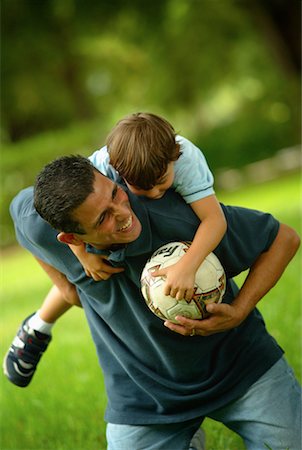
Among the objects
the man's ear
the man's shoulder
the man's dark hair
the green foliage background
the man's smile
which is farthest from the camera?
the green foliage background

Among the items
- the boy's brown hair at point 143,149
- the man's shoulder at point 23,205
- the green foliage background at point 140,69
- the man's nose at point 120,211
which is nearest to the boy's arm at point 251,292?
the man's nose at point 120,211

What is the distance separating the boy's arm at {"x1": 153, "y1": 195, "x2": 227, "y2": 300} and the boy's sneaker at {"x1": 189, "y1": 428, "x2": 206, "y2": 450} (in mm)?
930

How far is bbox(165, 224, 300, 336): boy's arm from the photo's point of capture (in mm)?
3645

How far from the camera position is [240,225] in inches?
152

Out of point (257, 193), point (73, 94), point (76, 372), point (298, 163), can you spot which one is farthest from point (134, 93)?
point (76, 372)

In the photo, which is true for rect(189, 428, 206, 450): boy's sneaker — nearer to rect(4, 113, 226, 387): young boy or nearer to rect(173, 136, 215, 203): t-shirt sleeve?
rect(4, 113, 226, 387): young boy

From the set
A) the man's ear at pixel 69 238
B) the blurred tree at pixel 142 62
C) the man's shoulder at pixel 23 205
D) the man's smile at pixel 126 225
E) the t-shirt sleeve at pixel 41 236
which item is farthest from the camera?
the blurred tree at pixel 142 62

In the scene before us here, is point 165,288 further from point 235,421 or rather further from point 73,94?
point 73,94

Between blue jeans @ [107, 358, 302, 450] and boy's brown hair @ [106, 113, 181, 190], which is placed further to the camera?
blue jeans @ [107, 358, 302, 450]

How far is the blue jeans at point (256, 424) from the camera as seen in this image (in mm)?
3932

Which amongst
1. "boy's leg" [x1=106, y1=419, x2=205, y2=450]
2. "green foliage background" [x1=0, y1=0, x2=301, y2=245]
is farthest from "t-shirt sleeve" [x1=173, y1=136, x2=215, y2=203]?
"green foliage background" [x1=0, y1=0, x2=301, y2=245]

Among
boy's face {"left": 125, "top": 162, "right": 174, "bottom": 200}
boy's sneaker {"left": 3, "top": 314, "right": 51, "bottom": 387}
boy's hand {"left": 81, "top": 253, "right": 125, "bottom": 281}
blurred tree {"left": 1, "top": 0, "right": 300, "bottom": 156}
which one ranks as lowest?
blurred tree {"left": 1, "top": 0, "right": 300, "bottom": 156}

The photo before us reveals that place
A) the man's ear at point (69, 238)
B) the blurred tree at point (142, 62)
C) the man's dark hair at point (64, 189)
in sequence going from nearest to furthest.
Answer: the man's dark hair at point (64, 189)
the man's ear at point (69, 238)
the blurred tree at point (142, 62)

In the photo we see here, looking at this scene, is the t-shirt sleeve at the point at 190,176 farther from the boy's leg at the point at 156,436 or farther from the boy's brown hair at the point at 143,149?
the boy's leg at the point at 156,436
